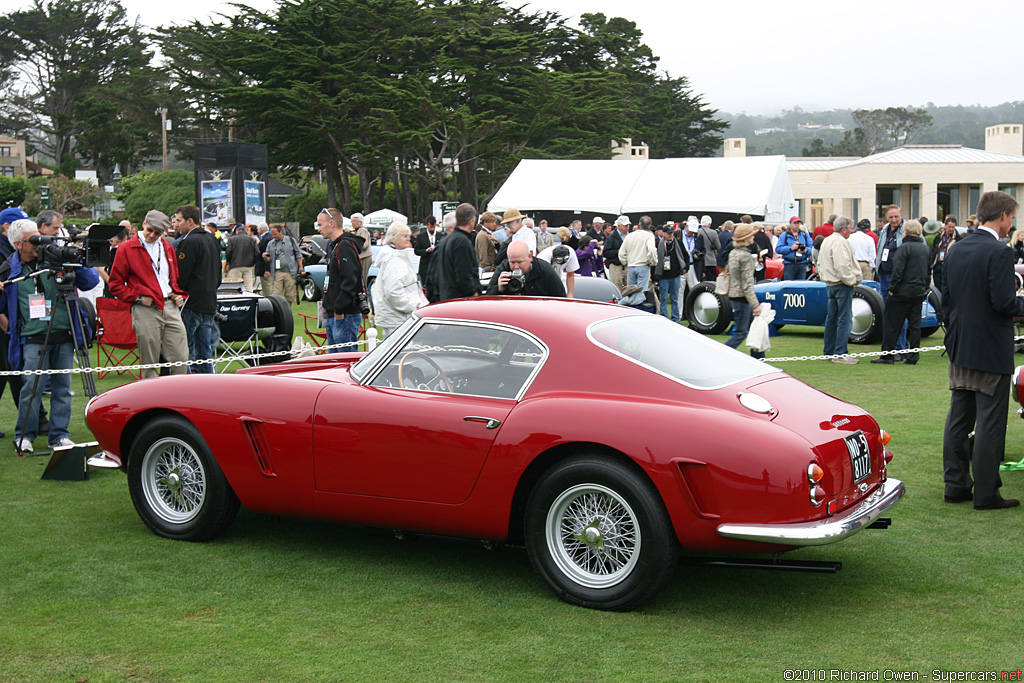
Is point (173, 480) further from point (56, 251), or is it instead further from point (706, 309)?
point (706, 309)

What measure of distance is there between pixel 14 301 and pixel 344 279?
11.7 feet

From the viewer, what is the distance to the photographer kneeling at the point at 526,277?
7895 mm

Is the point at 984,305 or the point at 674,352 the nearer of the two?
the point at 674,352

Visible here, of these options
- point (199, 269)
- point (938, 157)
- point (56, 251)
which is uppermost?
point (938, 157)

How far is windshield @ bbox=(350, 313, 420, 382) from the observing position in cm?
536

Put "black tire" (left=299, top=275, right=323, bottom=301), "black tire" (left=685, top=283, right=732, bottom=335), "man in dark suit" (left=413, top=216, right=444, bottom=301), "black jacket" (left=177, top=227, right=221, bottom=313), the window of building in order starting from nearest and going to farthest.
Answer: "black jacket" (left=177, top=227, right=221, bottom=313) → "man in dark suit" (left=413, top=216, right=444, bottom=301) → "black tire" (left=685, top=283, right=732, bottom=335) → "black tire" (left=299, top=275, right=323, bottom=301) → the window of building

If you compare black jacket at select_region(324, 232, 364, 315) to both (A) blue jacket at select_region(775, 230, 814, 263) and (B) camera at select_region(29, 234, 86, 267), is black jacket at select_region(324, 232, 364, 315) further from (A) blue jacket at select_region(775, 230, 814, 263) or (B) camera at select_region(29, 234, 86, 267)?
(A) blue jacket at select_region(775, 230, 814, 263)

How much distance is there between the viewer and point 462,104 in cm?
5672

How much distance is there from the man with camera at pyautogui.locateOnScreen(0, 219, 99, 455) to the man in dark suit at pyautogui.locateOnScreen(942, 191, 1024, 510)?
253 inches

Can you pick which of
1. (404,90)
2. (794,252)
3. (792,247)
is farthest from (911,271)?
(404,90)

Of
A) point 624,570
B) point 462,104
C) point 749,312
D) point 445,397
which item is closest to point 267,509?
point 445,397

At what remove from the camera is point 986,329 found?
6.16m

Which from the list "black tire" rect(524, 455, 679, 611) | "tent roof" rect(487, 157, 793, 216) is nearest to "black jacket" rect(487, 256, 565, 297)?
"black tire" rect(524, 455, 679, 611)

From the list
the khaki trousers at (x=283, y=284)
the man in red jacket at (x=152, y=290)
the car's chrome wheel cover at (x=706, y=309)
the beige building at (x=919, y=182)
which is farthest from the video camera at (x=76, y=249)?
the beige building at (x=919, y=182)
